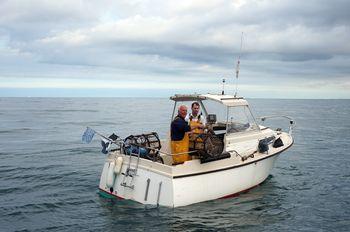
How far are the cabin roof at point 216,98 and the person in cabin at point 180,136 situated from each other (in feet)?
6.35

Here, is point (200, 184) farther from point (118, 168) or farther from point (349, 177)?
point (349, 177)

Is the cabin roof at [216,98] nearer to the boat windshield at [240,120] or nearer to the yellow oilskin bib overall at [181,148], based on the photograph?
the boat windshield at [240,120]

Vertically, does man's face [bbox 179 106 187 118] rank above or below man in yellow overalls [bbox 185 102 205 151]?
above

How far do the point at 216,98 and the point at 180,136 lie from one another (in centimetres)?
223

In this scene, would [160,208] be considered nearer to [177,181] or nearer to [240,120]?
[177,181]

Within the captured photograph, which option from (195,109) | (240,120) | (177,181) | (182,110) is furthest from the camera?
(240,120)

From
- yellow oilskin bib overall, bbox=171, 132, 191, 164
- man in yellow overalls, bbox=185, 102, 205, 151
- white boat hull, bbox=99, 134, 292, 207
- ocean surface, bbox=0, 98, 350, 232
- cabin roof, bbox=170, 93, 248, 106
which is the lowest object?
ocean surface, bbox=0, 98, 350, 232

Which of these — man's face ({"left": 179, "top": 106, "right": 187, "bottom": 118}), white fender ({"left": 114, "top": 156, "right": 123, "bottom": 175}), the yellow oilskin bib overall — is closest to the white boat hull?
white fender ({"left": 114, "top": 156, "right": 123, "bottom": 175})

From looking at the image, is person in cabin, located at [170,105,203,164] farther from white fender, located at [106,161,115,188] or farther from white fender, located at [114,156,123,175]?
white fender, located at [106,161,115,188]

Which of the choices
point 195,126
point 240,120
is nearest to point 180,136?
point 195,126

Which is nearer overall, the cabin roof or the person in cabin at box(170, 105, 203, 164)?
the person in cabin at box(170, 105, 203, 164)

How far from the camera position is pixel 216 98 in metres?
12.0

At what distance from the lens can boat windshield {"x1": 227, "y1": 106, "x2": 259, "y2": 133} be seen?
39.8 ft

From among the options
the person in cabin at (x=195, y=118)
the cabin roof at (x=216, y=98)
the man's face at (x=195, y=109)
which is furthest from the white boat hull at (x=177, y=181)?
the cabin roof at (x=216, y=98)
